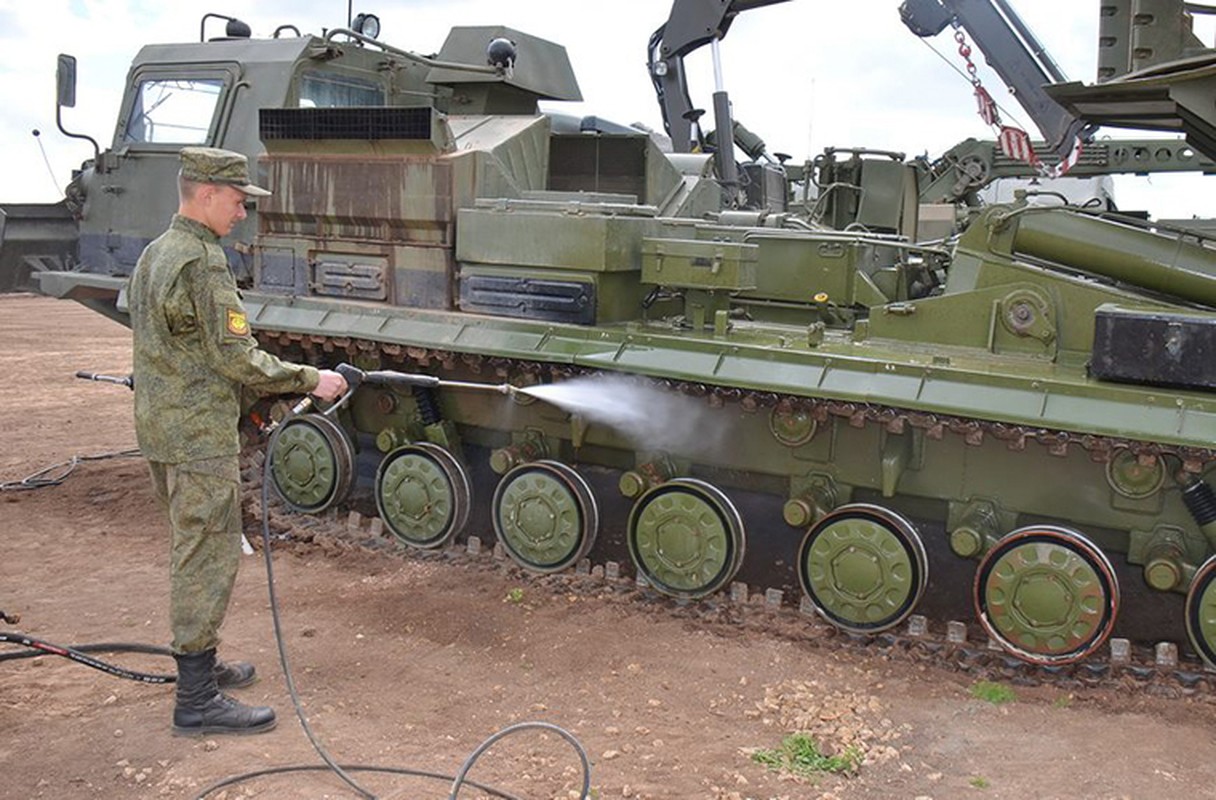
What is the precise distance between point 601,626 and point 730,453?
1.27m

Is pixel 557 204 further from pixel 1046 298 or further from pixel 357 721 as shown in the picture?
pixel 357 721

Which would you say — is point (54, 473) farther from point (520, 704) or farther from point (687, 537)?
point (520, 704)

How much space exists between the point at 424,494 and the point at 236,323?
274cm

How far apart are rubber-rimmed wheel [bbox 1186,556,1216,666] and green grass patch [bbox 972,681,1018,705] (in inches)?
34.9

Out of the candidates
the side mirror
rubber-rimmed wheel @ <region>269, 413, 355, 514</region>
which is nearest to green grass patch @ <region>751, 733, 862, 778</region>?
rubber-rimmed wheel @ <region>269, 413, 355, 514</region>

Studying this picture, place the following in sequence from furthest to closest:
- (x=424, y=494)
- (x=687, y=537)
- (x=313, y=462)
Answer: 1. (x=313, y=462)
2. (x=424, y=494)
3. (x=687, y=537)

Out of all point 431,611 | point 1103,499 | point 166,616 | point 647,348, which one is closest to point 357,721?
point 431,611

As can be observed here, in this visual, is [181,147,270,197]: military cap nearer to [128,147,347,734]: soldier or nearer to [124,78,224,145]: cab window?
[128,147,347,734]: soldier

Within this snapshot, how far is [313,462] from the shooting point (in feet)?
26.1

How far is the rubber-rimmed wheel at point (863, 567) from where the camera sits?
20.3 feet

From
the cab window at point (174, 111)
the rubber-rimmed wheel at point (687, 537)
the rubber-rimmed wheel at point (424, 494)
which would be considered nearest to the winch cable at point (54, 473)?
the cab window at point (174, 111)

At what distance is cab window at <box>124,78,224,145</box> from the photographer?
9.34 metres

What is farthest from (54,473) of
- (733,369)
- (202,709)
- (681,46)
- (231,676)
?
(681,46)

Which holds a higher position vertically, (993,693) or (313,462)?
(313,462)
